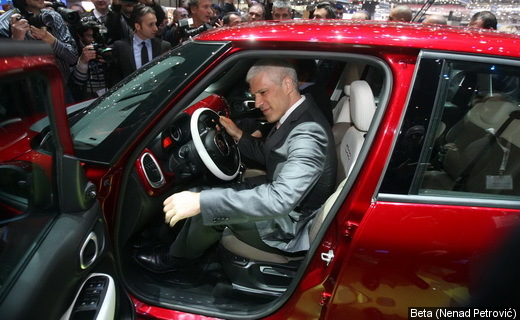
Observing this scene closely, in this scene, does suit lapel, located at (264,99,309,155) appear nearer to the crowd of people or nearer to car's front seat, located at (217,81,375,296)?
car's front seat, located at (217,81,375,296)

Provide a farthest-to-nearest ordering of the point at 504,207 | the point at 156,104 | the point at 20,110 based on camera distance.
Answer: the point at 156,104
the point at 504,207
the point at 20,110

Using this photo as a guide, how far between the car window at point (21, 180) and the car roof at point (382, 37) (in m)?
0.79

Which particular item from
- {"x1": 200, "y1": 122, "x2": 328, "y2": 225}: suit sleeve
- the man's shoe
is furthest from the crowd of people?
{"x1": 200, "y1": 122, "x2": 328, "y2": 225}: suit sleeve

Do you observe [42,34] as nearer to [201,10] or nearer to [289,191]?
[201,10]

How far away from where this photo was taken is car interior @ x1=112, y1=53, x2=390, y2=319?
Result: 1.56 metres

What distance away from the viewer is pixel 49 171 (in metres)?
1.05

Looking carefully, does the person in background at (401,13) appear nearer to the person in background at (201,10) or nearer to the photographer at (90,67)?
the person in background at (201,10)

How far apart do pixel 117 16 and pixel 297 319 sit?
3.45 meters

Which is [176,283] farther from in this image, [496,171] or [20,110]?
[496,171]

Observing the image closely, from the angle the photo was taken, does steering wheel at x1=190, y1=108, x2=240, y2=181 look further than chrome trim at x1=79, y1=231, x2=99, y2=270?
Yes

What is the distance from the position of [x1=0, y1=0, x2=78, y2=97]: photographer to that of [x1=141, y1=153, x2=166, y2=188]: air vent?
168 cm

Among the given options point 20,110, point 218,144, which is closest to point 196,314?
point 218,144

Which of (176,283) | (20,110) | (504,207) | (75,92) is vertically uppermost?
(20,110)

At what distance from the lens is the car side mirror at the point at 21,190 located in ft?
3.24
